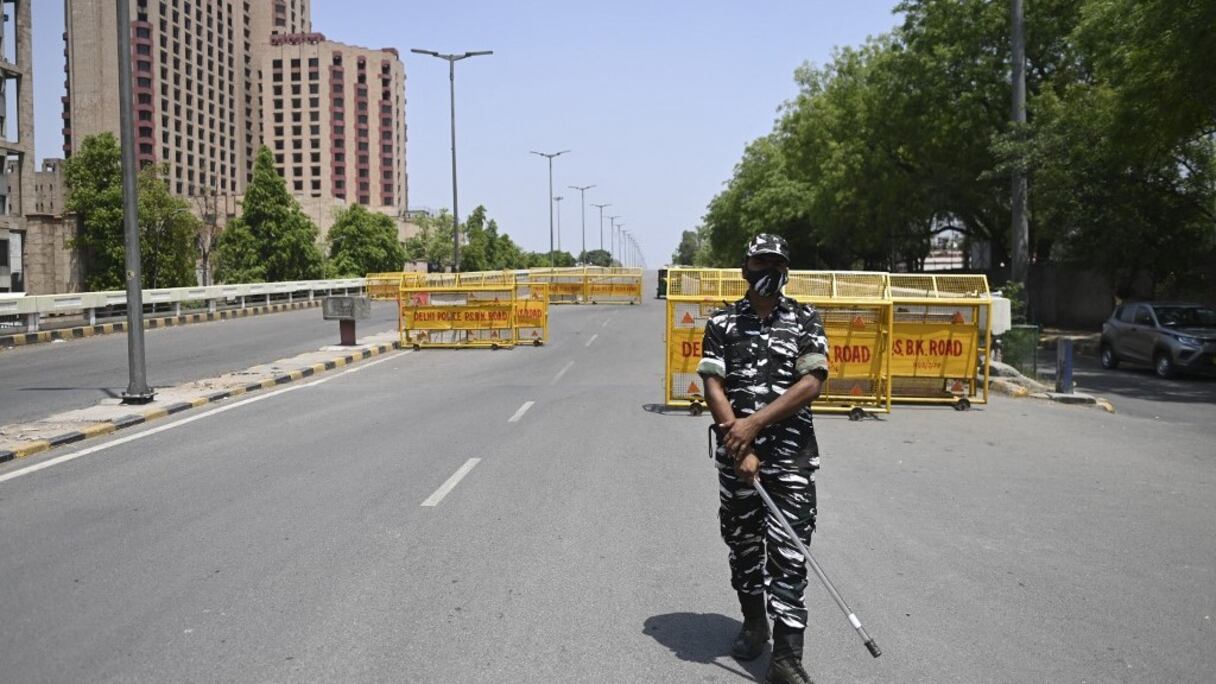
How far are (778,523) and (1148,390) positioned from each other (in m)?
16.7

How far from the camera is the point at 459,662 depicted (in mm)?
4797

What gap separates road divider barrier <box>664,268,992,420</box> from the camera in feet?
46.4

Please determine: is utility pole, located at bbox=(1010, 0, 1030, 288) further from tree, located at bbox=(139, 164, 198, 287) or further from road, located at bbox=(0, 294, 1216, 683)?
tree, located at bbox=(139, 164, 198, 287)

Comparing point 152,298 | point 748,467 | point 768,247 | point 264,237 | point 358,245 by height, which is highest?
point 358,245

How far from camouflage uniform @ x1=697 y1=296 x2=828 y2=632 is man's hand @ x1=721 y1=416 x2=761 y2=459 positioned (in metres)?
0.15

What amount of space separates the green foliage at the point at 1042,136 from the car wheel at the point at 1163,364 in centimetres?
423

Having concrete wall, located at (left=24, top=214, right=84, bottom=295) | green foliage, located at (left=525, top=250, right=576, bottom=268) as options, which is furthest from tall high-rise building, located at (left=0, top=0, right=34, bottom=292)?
green foliage, located at (left=525, top=250, right=576, bottom=268)

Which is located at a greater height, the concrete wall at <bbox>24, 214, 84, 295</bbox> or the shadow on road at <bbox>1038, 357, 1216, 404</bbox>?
the concrete wall at <bbox>24, 214, 84, 295</bbox>

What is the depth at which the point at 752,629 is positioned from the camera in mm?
4852

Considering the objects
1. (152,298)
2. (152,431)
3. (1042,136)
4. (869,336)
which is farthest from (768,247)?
(152,298)

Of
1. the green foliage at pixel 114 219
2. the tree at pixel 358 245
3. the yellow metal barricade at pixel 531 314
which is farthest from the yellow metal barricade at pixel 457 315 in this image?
the tree at pixel 358 245

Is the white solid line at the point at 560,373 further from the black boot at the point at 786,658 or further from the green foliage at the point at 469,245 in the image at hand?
the green foliage at the point at 469,245

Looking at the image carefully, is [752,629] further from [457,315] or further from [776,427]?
[457,315]

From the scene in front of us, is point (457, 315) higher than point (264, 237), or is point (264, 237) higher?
point (264, 237)
